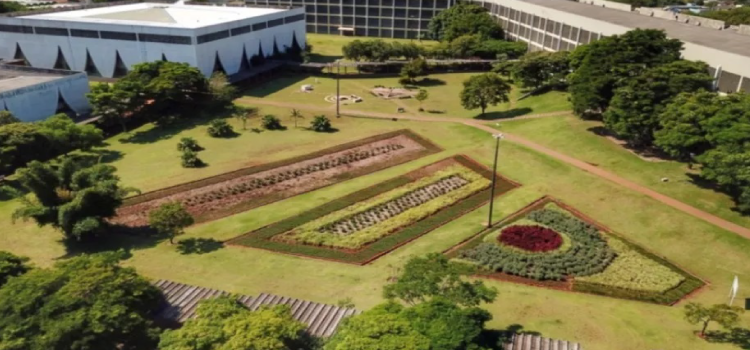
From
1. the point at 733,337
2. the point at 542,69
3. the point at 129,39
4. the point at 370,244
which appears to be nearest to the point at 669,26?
the point at 542,69

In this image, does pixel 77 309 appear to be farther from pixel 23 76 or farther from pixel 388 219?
pixel 23 76

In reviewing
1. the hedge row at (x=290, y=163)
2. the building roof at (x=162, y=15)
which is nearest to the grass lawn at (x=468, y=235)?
the hedge row at (x=290, y=163)

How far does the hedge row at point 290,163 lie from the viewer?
156 feet

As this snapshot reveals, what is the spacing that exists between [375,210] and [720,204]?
28.9 m

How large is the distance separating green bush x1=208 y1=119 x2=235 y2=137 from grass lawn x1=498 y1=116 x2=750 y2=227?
109ft

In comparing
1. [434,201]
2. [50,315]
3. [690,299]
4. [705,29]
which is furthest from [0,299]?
[705,29]

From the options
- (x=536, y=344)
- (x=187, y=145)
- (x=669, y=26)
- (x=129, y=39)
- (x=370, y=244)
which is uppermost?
(x=669, y=26)

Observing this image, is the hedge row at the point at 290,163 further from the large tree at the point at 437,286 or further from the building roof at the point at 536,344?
the building roof at the point at 536,344

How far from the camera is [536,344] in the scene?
28.0 metres

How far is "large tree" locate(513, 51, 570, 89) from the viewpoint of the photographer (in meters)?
77.4

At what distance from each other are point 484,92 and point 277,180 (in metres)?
31.4

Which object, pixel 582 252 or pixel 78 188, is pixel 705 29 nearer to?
pixel 582 252

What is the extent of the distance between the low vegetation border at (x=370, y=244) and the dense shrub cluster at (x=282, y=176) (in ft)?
22.8

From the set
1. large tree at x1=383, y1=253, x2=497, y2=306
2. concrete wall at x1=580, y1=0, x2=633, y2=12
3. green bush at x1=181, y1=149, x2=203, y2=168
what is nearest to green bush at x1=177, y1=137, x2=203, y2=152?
green bush at x1=181, y1=149, x2=203, y2=168
